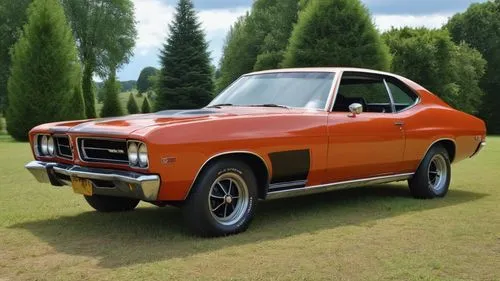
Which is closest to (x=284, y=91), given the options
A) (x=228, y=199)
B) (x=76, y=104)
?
(x=228, y=199)

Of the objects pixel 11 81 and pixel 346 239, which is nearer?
pixel 346 239

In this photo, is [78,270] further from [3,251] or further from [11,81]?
[11,81]

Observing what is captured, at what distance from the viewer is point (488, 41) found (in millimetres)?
55062

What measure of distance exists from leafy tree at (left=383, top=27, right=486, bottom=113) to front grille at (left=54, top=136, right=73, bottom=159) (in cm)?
4184

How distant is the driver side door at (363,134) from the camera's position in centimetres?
602

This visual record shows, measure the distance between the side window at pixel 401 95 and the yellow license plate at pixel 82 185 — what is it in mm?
3730

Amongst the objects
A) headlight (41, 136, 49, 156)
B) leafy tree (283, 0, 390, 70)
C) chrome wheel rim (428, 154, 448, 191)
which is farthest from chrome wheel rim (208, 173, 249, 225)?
leafy tree (283, 0, 390, 70)

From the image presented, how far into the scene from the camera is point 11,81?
2673 centimetres

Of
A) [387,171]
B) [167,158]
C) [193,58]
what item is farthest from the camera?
[193,58]

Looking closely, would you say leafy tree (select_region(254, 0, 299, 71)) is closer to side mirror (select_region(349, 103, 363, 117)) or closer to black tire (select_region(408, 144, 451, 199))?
black tire (select_region(408, 144, 451, 199))

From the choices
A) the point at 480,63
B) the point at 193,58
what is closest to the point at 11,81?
the point at 193,58

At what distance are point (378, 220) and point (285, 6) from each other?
46112 mm

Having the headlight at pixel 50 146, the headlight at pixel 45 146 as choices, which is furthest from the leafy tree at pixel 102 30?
the headlight at pixel 50 146

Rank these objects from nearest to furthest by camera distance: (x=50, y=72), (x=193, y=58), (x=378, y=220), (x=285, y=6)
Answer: (x=378, y=220) → (x=50, y=72) → (x=193, y=58) → (x=285, y=6)
